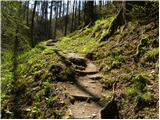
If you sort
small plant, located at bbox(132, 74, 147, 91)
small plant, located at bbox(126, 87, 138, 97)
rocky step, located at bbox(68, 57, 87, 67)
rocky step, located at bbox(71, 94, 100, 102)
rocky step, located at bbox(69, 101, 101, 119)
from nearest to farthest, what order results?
rocky step, located at bbox(69, 101, 101, 119) → small plant, located at bbox(126, 87, 138, 97) → small plant, located at bbox(132, 74, 147, 91) → rocky step, located at bbox(71, 94, 100, 102) → rocky step, located at bbox(68, 57, 87, 67)

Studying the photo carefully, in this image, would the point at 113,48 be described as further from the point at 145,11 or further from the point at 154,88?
the point at 154,88

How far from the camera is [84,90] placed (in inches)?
335

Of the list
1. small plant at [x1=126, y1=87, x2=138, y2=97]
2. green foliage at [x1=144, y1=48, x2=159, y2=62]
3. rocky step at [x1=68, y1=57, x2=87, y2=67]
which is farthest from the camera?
rocky step at [x1=68, y1=57, x2=87, y2=67]

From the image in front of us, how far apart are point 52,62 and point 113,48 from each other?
228cm

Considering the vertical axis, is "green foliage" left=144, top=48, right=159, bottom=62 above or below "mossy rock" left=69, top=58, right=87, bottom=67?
above

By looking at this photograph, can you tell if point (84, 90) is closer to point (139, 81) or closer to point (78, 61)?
point (139, 81)

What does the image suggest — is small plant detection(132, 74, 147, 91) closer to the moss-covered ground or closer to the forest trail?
the moss-covered ground

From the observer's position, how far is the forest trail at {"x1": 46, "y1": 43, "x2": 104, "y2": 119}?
7289mm

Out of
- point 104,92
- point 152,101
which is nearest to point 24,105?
point 104,92

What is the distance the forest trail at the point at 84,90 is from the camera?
729 cm

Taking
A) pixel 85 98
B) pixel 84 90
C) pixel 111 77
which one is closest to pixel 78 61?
pixel 111 77

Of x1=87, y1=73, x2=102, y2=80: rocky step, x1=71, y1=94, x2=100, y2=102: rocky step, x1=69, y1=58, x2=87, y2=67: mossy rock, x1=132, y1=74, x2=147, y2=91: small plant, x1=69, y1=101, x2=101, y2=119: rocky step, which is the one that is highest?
x1=69, y1=58, x2=87, y2=67: mossy rock

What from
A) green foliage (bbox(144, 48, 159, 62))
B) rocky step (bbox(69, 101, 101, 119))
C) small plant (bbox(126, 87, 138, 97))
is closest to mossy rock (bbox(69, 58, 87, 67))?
green foliage (bbox(144, 48, 159, 62))

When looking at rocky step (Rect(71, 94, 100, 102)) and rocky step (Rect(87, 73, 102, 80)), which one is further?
rocky step (Rect(87, 73, 102, 80))
